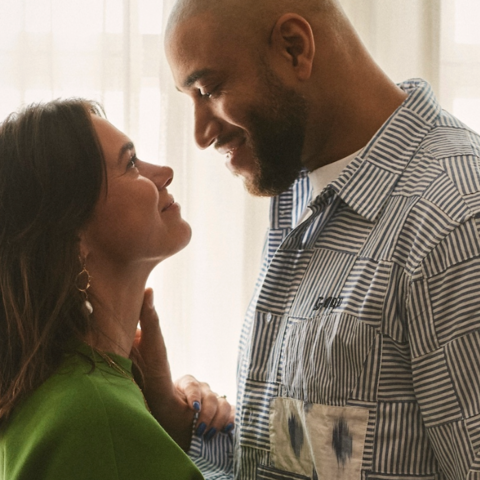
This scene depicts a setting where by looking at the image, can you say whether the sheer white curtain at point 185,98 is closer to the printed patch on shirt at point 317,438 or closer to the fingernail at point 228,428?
the fingernail at point 228,428

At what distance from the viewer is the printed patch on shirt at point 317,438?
1011 millimetres

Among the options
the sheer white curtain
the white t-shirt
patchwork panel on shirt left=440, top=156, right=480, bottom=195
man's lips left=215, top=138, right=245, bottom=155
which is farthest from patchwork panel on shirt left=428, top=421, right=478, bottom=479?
the sheer white curtain

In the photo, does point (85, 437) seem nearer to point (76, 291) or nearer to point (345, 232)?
point (76, 291)

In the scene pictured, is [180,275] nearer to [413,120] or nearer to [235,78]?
[235,78]

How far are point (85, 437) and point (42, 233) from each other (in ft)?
1.13

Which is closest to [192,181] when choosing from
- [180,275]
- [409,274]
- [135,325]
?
[180,275]

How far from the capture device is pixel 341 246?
112 cm

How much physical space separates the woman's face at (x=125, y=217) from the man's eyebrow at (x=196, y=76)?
20 centimetres

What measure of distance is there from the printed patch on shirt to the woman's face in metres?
0.33

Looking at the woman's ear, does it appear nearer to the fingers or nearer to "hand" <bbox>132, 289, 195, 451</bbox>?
"hand" <bbox>132, 289, 195, 451</bbox>

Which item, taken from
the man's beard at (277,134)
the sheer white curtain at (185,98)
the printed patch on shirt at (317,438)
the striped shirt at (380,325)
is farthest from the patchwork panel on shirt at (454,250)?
the sheer white curtain at (185,98)

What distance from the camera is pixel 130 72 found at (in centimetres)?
180

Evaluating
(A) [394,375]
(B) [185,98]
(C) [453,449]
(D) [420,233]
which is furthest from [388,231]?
(B) [185,98]

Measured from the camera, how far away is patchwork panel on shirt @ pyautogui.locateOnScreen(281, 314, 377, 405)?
→ 101 cm
